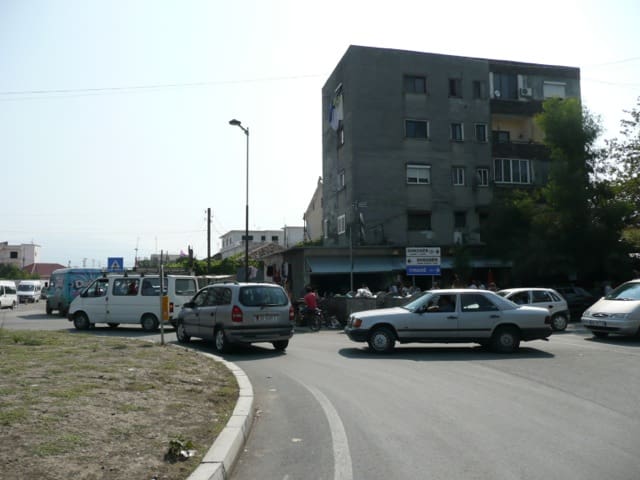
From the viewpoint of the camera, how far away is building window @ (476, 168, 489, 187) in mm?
38500

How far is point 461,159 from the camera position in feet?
126

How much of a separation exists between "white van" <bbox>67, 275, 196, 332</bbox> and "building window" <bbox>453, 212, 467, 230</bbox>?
21.5 metres

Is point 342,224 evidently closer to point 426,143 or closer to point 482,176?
point 426,143

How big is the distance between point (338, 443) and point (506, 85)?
38400 mm

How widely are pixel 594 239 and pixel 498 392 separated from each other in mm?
24946

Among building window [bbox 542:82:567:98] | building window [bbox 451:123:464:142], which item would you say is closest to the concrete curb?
building window [bbox 451:123:464:142]

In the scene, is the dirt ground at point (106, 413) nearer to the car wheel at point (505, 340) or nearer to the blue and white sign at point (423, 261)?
the car wheel at point (505, 340)

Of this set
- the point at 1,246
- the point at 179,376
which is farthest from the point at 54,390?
the point at 1,246

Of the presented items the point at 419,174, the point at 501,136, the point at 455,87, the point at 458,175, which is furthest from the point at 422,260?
Result: the point at 501,136

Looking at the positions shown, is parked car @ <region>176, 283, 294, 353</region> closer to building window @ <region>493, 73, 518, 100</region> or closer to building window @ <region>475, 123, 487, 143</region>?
building window @ <region>475, 123, 487, 143</region>

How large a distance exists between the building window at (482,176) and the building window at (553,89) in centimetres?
725

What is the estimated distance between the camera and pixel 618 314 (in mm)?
16484

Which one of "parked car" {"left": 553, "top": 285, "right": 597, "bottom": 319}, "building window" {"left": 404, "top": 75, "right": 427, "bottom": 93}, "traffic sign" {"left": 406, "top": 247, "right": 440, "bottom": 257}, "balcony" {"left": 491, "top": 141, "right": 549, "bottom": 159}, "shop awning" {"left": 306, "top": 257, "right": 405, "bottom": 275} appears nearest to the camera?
"traffic sign" {"left": 406, "top": 247, "right": 440, "bottom": 257}

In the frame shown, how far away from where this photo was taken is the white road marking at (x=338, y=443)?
518cm
